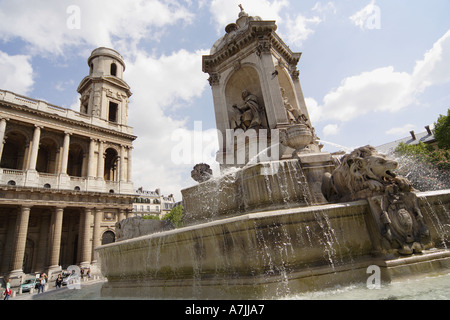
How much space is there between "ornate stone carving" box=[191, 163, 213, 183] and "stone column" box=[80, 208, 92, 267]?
21089 mm

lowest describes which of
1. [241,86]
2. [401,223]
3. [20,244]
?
[401,223]

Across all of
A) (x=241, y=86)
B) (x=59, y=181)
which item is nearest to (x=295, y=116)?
(x=241, y=86)

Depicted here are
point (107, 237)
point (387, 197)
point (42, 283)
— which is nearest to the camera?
point (387, 197)

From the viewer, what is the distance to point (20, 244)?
19.9 metres

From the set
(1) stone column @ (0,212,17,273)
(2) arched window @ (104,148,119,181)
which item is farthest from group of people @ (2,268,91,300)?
(2) arched window @ (104,148,119,181)

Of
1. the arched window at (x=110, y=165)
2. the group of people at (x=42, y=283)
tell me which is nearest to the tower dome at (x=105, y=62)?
the arched window at (x=110, y=165)

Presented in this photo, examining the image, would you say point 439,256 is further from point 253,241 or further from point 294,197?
point 253,241

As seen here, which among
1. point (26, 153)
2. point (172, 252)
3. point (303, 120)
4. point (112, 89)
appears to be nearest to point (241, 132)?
point (303, 120)

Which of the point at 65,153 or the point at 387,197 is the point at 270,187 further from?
the point at 65,153

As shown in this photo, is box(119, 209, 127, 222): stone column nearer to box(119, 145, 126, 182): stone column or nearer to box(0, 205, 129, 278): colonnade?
box(0, 205, 129, 278): colonnade

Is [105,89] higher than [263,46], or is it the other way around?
[105,89]

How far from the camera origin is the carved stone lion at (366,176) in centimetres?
364

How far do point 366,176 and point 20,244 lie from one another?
25927 mm
